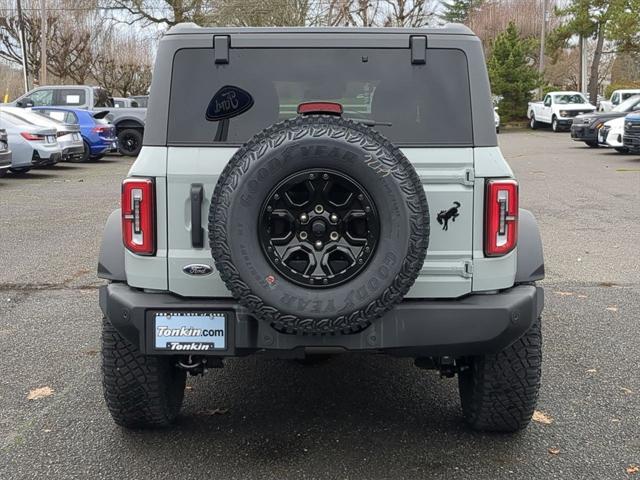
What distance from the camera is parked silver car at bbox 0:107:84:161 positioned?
15680 millimetres

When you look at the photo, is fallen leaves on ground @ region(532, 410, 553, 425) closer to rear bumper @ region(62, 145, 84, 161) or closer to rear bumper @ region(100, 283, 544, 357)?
rear bumper @ region(100, 283, 544, 357)

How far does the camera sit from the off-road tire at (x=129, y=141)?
20719 millimetres

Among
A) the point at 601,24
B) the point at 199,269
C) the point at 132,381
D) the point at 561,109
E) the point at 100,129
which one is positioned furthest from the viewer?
the point at 601,24

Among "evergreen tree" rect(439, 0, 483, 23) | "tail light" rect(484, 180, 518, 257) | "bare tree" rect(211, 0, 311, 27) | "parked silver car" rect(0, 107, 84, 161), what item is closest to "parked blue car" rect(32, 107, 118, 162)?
"parked silver car" rect(0, 107, 84, 161)

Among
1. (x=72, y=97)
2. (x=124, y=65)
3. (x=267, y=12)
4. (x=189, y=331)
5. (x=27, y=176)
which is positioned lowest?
(x=27, y=176)

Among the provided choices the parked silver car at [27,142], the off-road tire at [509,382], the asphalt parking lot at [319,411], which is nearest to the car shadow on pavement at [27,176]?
the parked silver car at [27,142]

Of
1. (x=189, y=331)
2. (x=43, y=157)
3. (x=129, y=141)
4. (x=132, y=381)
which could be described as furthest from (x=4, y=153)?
(x=189, y=331)

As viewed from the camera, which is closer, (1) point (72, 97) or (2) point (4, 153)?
(2) point (4, 153)

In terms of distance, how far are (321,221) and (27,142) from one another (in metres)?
13.4

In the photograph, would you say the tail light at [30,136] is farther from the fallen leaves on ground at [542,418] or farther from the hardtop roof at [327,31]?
the fallen leaves on ground at [542,418]

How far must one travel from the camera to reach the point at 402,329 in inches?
119

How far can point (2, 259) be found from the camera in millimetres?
7605

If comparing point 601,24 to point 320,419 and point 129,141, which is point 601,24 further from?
point 320,419

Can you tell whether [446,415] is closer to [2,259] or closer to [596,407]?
[596,407]
